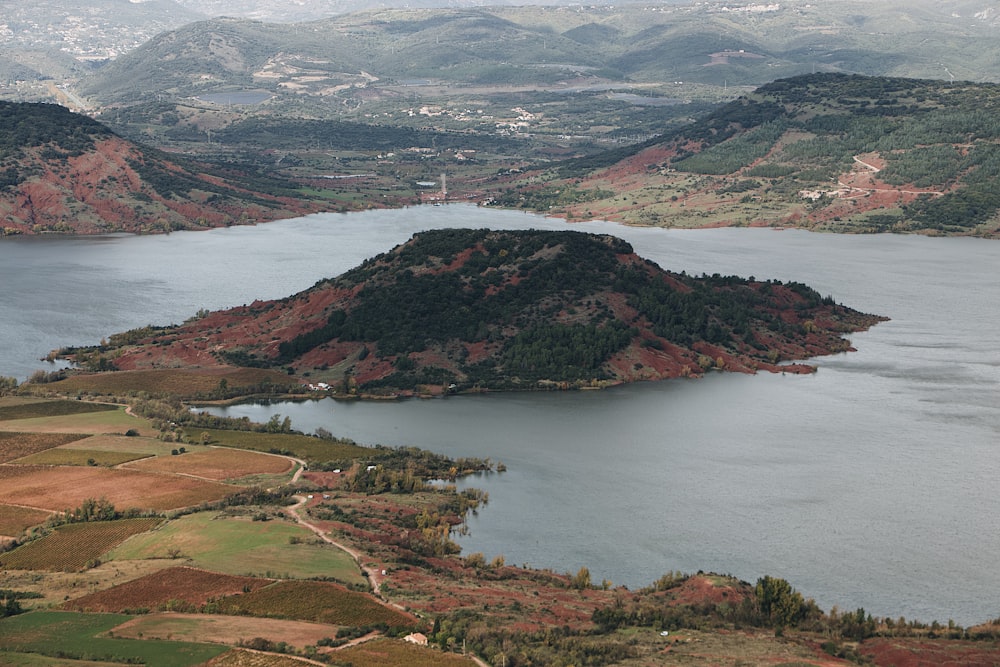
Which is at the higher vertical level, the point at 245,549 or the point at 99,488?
the point at 99,488

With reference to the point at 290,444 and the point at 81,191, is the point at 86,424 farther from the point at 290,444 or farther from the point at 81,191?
the point at 81,191

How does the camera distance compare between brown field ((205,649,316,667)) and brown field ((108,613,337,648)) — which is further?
brown field ((108,613,337,648))

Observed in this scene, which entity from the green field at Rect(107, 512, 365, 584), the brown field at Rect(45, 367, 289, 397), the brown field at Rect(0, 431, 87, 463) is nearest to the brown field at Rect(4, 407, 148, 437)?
the brown field at Rect(0, 431, 87, 463)

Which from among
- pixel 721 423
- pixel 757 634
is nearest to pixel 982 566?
pixel 757 634

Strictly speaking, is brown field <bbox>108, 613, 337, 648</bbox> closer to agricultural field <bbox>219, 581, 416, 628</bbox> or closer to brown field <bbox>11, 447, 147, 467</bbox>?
agricultural field <bbox>219, 581, 416, 628</bbox>

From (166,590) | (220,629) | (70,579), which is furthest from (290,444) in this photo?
(220,629)

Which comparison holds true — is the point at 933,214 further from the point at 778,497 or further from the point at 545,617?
the point at 545,617
